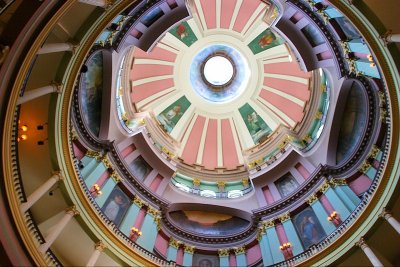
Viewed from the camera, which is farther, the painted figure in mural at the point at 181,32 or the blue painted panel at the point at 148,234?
the painted figure in mural at the point at 181,32

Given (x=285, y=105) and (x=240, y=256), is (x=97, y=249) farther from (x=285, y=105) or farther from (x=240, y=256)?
(x=285, y=105)

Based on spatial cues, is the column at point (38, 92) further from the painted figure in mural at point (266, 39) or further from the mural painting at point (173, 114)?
the painted figure in mural at point (266, 39)

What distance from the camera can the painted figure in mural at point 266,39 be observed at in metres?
37.2

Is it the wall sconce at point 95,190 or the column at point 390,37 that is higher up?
the wall sconce at point 95,190

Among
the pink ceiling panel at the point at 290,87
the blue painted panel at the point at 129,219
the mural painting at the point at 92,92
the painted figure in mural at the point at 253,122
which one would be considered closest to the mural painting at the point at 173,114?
the painted figure in mural at the point at 253,122

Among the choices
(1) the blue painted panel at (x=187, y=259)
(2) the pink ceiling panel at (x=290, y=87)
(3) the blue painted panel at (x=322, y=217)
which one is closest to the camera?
(3) the blue painted panel at (x=322, y=217)

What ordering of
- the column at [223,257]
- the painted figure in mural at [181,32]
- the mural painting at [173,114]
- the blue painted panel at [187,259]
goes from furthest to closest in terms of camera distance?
the mural painting at [173,114] → the painted figure in mural at [181,32] → the column at [223,257] → the blue painted panel at [187,259]

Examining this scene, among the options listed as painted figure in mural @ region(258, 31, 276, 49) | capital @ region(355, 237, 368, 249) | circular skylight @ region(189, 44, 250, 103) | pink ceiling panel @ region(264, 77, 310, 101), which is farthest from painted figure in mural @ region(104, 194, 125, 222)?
painted figure in mural @ region(258, 31, 276, 49)

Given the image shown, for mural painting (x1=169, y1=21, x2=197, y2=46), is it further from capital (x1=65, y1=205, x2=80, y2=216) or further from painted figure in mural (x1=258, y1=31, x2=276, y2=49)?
capital (x1=65, y1=205, x2=80, y2=216)

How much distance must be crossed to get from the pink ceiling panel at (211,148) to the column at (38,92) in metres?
20.5

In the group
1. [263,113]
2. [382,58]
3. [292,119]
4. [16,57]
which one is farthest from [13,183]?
[263,113]

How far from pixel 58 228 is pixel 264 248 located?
46.0ft

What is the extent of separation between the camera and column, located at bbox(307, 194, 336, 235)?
22.9m

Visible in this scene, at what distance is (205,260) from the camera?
2603cm
